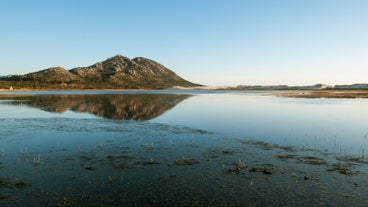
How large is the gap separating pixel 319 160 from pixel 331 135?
541 inches

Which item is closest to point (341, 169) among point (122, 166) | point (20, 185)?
point (122, 166)

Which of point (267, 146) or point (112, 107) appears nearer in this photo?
point (267, 146)

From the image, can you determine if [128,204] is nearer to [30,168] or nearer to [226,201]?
[226,201]

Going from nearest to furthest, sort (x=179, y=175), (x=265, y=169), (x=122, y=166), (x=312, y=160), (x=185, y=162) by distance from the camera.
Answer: (x=179, y=175), (x=265, y=169), (x=122, y=166), (x=185, y=162), (x=312, y=160)

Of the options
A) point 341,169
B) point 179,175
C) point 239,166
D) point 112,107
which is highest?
point 112,107

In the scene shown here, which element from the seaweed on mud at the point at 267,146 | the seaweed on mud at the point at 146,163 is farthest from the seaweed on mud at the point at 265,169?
the seaweed on mud at the point at 146,163

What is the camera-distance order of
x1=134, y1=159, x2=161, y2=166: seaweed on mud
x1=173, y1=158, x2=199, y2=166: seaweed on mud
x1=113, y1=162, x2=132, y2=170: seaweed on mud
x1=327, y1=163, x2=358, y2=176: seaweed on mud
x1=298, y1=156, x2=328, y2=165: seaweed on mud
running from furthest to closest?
x1=298, y1=156, x2=328, y2=165: seaweed on mud < x1=173, y1=158, x2=199, y2=166: seaweed on mud < x1=134, y1=159, x2=161, y2=166: seaweed on mud < x1=113, y1=162, x2=132, y2=170: seaweed on mud < x1=327, y1=163, x2=358, y2=176: seaweed on mud

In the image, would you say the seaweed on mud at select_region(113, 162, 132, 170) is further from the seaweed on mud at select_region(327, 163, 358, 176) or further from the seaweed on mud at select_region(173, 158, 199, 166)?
the seaweed on mud at select_region(327, 163, 358, 176)

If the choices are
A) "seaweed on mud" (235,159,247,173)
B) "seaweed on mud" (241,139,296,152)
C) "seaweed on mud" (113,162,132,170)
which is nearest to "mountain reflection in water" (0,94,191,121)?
"seaweed on mud" (241,139,296,152)

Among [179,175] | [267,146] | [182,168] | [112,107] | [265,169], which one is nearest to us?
[179,175]

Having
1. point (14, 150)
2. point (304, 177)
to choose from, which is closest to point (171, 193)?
point (304, 177)

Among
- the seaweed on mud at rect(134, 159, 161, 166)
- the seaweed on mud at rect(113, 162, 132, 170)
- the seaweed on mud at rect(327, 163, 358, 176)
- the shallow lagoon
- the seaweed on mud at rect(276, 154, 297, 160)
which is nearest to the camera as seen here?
the shallow lagoon

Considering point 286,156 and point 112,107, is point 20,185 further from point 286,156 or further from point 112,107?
point 112,107

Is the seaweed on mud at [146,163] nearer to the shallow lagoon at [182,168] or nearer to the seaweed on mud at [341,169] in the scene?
the shallow lagoon at [182,168]
